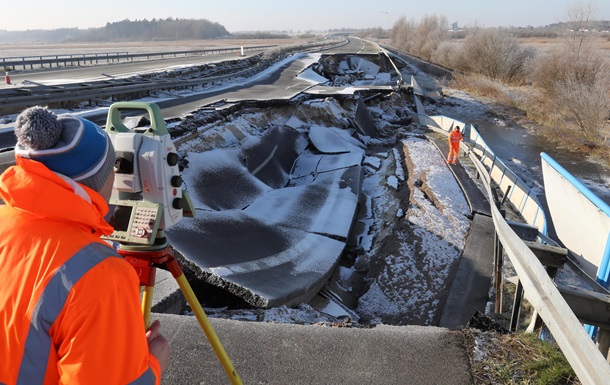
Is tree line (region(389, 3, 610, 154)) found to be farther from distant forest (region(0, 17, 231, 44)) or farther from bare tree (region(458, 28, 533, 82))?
distant forest (region(0, 17, 231, 44))

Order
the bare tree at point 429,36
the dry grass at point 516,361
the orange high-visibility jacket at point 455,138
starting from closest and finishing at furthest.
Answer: the dry grass at point 516,361 < the orange high-visibility jacket at point 455,138 < the bare tree at point 429,36

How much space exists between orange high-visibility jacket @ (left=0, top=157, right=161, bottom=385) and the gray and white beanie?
0.22ft

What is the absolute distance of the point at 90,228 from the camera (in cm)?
161

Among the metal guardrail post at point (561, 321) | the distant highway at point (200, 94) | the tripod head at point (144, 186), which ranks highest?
the tripod head at point (144, 186)

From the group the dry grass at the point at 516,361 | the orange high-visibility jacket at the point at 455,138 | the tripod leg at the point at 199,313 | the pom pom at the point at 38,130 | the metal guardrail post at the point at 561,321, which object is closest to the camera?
the pom pom at the point at 38,130

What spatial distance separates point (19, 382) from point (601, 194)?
70.6 feet

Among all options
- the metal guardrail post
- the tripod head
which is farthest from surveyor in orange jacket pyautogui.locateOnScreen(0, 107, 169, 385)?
the metal guardrail post

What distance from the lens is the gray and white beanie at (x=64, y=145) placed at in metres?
1.58

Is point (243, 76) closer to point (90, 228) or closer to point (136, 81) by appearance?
point (136, 81)

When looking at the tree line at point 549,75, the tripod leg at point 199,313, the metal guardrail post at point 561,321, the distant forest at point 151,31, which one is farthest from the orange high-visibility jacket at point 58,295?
the distant forest at point 151,31

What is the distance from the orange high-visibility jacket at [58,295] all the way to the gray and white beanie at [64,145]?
67mm

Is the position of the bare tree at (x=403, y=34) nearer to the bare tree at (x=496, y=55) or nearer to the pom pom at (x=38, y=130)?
the bare tree at (x=496, y=55)

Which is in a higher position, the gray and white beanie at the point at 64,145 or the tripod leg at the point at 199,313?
the gray and white beanie at the point at 64,145

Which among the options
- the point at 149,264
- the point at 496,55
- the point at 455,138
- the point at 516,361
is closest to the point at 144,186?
the point at 149,264
